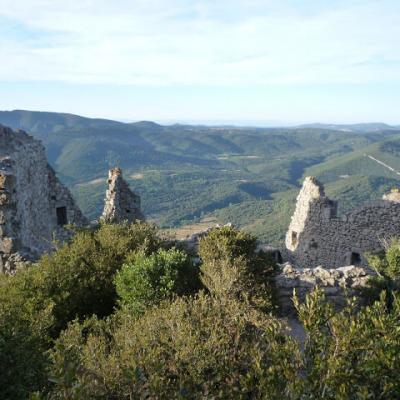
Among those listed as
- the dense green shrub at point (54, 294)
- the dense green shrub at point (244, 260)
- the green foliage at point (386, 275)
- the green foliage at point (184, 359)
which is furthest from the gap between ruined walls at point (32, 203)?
the green foliage at point (386, 275)

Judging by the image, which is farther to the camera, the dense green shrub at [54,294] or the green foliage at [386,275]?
the green foliage at [386,275]

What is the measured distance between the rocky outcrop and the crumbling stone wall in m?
4.29

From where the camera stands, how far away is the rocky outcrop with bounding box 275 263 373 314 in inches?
429

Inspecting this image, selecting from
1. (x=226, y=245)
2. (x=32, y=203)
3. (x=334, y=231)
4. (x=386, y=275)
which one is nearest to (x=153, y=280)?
(x=226, y=245)

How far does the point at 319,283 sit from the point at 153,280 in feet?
14.7

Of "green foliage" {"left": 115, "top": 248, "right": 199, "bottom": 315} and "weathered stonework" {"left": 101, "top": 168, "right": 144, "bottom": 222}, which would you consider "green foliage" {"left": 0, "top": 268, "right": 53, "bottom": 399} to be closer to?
"green foliage" {"left": 115, "top": 248, "right": 199, "bottom": 315}

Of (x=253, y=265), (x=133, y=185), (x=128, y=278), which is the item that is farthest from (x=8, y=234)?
(x=133, y=185)

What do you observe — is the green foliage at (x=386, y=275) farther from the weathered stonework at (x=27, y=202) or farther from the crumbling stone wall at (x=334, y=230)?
the weathered stonework at (x=27, y=202)

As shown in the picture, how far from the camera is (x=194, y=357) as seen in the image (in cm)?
596

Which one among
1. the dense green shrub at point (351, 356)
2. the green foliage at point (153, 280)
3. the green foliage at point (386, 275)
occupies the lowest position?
the green foliage at point (386, 275)

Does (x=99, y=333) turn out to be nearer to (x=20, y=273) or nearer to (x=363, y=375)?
(x=20, y=273)

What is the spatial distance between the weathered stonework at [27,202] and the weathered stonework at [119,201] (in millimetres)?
1217

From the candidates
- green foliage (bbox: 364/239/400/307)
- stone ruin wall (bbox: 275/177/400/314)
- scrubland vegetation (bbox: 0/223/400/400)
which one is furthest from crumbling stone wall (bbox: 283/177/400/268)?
scrubland vegetation (bbox: 0/223/400/400)

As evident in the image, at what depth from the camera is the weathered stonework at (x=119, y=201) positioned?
15.8 m
